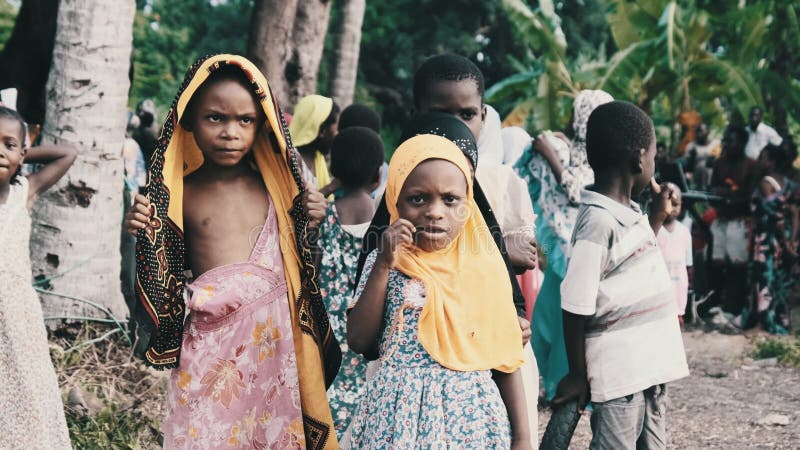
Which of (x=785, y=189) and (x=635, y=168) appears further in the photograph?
(x=785, y=189)

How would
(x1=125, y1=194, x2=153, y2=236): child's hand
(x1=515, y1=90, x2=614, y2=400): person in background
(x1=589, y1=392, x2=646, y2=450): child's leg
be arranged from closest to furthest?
1. (x1=125, y1=194, x2=153, y2=236): child's hand
2. (x1=589, y1=392, x2=646, y2=450): child's leg
3. (x1=515, y1=90, x2=614, y2=400): person in background

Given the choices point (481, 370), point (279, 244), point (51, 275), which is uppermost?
point (279, 244)

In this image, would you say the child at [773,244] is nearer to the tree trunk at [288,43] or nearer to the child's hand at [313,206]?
the tree trunk at [288,43]

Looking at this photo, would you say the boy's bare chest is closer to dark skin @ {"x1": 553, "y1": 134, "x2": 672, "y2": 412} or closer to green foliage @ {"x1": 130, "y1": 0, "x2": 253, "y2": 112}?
dark skin @ {"x1": 553, "y1": 134, "x2": 672, "y2": 412}

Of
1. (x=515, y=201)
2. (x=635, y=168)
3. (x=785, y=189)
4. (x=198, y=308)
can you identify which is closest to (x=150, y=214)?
(x=198, y=308)

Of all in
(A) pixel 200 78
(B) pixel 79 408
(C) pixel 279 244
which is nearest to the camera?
(A) pixel 200 78

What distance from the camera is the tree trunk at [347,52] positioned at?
32.9 ft

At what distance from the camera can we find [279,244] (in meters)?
2.98

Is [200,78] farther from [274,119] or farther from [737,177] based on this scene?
[737,177]

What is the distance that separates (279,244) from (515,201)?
3.25ft

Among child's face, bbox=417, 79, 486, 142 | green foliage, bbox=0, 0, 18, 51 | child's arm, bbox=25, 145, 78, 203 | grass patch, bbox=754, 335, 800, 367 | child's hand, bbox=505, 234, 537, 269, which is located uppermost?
green foliage, bbox=0, 0, 18, 51

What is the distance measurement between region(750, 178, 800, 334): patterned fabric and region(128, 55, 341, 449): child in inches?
285

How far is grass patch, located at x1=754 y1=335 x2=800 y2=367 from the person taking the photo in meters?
7.45

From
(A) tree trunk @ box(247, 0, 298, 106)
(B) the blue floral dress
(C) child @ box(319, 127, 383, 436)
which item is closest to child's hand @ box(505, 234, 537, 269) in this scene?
(B) the blue floral dress
